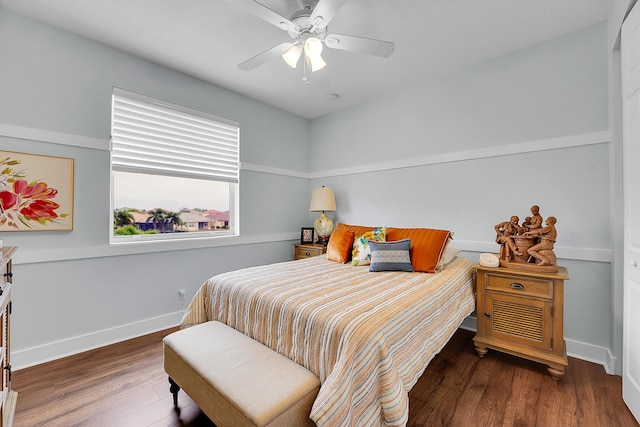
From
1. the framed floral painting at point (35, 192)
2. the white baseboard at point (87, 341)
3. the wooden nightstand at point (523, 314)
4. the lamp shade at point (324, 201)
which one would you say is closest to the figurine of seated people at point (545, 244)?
the wooden nightstand at point (523, 314)

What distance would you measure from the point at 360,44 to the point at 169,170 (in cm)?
222

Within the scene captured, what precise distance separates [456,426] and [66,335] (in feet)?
9.66

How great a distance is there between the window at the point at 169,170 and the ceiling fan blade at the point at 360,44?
1841 mm

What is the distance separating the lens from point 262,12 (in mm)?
1624

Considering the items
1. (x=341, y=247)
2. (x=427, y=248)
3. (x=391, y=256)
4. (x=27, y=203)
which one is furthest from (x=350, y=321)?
(x=27, y=203)

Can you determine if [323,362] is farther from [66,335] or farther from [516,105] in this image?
[516,105]

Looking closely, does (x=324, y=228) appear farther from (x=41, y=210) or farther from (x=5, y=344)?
(x=5, y=344)

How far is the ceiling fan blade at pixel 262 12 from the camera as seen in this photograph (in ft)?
4.99

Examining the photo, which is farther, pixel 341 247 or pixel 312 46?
pixel 341 247

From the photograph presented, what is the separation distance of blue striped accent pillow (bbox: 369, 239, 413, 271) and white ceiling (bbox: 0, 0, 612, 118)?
177cm

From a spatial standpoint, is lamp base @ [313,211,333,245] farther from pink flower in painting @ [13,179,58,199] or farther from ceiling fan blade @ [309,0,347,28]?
pink flower in painting @ [13,179,58,199]

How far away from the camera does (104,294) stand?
244cm

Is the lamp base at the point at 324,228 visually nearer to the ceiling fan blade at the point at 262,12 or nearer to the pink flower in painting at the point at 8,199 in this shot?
the ceiling fan blade at the point at 262,12

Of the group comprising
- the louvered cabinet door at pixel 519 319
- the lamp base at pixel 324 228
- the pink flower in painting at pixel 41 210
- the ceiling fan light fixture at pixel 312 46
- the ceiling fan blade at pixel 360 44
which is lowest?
the louvered cabinet door at pixel 519 319
